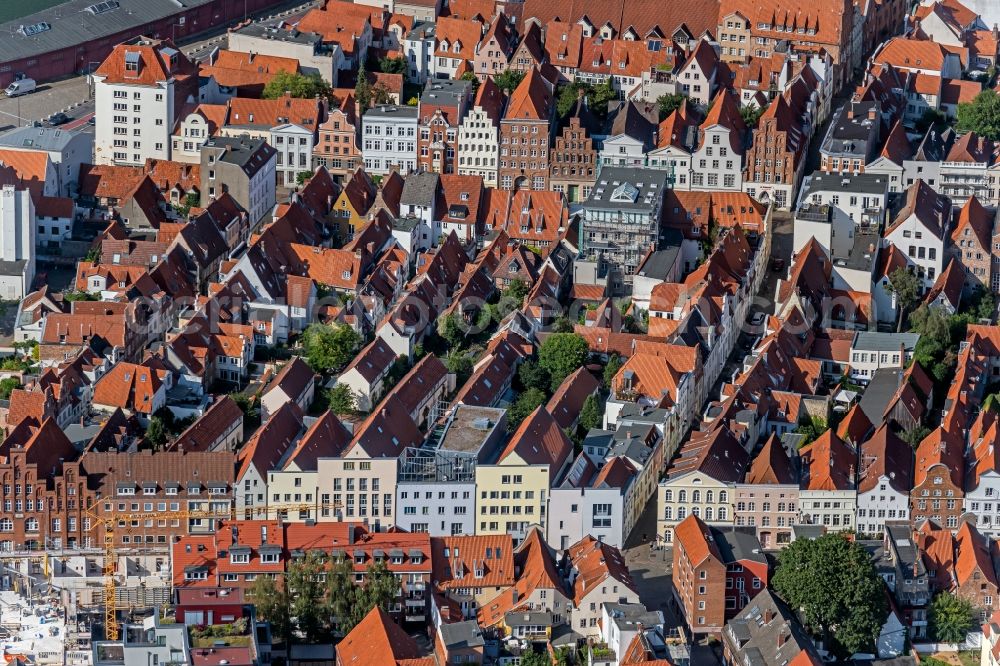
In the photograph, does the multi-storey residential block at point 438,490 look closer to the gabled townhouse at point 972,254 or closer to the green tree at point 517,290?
the green tree at point 517,290

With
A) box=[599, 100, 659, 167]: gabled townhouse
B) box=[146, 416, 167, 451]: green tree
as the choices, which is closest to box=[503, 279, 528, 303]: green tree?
box=[599, 100, 659, 167]: gabled townhouse

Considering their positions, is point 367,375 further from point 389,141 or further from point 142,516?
point 389,141

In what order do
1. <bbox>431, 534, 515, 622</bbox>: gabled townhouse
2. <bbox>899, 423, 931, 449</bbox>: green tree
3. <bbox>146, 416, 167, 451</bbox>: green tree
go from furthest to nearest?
<bbox>899, 423, 931, 449</bbox>: green tree, <bbox>146, 416, 167, 451</bbox>: green tree, <bbox>431, 534, 515, 622</bbox>: gabled townhouse

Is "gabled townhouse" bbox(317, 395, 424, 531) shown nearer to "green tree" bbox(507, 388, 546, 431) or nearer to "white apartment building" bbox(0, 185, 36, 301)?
"green tree" bbox(507, 388, 546, 431)

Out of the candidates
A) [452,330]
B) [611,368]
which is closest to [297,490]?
[452,330]

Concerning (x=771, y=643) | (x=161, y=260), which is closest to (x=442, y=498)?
(x=771, y=643)

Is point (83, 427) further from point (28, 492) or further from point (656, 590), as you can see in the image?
point (656, 590)
